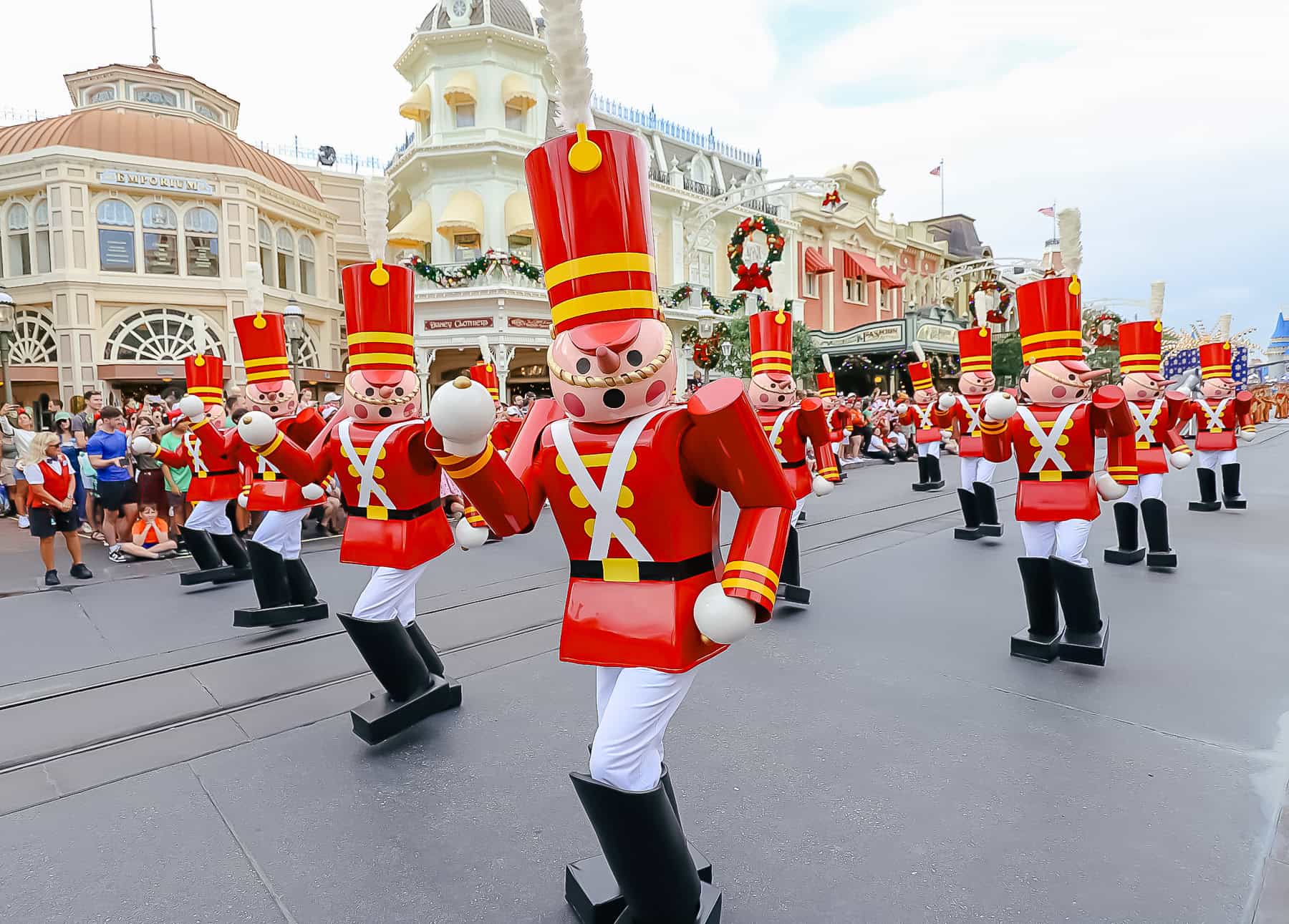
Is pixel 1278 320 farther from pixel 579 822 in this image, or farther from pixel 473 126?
pixel 579 822

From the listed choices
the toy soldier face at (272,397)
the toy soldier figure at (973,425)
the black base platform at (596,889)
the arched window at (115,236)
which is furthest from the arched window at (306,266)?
the black base platform at (596,889)

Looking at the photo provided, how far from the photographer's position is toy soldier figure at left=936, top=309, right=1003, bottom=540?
709cm

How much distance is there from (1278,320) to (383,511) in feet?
198

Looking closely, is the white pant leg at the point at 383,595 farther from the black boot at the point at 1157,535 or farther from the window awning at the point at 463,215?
the window awning at the point at 463,215

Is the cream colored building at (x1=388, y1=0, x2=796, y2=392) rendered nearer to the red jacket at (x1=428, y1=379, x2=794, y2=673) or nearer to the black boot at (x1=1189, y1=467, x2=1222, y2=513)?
the black boot at (x1=1189, y1=467, x2=1222, y2=513)

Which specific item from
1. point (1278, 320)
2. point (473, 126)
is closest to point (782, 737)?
point (473, 126)

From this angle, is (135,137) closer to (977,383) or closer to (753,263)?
(753,263)

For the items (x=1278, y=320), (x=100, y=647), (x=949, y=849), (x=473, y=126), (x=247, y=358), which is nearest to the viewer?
(x=949, y=849)

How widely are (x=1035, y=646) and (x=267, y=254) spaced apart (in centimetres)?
2077

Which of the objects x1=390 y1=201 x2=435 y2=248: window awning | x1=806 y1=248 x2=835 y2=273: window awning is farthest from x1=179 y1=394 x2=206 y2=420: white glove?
x1=806 y1=248 x2=835 y2=273: window awning

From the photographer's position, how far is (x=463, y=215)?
17172 millimetres

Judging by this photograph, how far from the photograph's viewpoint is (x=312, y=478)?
12.5 ft

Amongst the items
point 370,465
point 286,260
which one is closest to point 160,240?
point 286,260

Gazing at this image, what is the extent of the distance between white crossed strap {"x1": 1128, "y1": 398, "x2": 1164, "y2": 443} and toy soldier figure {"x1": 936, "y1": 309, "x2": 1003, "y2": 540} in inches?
47.2
